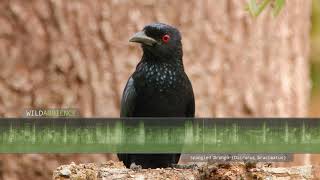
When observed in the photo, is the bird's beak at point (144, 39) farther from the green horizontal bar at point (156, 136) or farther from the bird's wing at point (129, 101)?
the green horizontal bar at point (156, 136)

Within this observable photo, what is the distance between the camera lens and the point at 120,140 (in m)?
1.88

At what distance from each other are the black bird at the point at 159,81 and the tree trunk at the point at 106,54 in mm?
468

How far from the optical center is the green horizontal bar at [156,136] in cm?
188

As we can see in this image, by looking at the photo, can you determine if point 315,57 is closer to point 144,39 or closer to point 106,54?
point 106,54

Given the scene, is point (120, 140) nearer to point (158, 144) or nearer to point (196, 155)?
point (158, 144)

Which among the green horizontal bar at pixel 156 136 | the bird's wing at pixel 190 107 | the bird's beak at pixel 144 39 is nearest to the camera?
the green horizontal bar at pixel 156 136

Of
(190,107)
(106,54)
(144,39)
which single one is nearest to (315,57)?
(106,54)

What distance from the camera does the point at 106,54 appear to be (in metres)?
3.45

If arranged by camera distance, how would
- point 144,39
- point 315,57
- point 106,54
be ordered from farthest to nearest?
point 315,57 → point 106,54 → point 144,39

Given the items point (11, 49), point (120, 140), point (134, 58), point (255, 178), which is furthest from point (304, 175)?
point (11, 49)

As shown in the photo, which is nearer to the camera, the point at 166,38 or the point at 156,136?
the point at 156,136

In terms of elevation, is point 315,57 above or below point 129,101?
above

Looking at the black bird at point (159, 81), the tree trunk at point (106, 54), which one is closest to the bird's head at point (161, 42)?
the black bird at point (159, 81)

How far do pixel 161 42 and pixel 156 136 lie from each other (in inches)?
41.5
